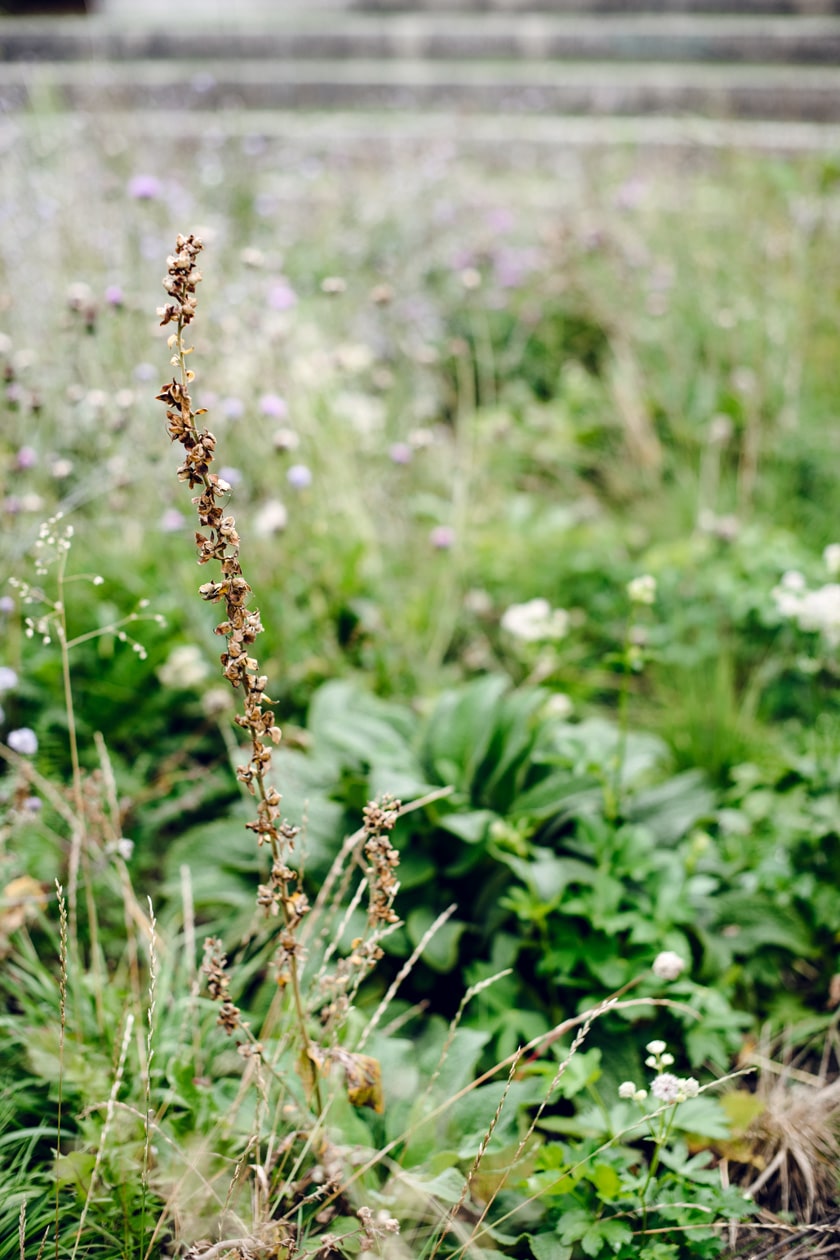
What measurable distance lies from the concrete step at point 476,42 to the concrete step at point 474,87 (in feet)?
0.35

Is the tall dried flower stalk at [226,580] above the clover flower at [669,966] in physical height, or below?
above

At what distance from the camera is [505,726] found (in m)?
1.95

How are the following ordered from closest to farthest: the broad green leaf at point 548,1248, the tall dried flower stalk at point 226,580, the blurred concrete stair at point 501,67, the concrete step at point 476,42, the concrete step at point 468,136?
the tall dried flower stalk at point 226,580
the broad green leaf at point 548,1248
the concrete step at point 468,136
the blurred concrete stair at point 501,67
the concrete step at point 476,42

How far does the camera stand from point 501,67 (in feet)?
29.5

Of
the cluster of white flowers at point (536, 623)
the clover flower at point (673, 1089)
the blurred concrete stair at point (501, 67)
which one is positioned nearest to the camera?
the clover flower at point (673, 1089)

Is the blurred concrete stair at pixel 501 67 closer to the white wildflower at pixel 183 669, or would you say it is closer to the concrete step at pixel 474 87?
the concrete step at pixel 474 87

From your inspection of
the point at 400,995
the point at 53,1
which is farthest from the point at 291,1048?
the point at 53,1

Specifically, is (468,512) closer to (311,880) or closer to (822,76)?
(311,880)

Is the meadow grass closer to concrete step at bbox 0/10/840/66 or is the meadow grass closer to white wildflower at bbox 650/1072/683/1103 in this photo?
white wildflower at bbox 650/1072/683/1103

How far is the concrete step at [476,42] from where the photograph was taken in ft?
28.2

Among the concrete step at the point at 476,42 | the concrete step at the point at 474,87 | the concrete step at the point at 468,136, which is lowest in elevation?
the concrete step at the point at 468,136

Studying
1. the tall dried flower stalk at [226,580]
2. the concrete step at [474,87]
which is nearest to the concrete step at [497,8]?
the concrete step at [474,87]

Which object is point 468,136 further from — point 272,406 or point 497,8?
point 497,8

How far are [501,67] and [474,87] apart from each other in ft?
4.83
